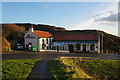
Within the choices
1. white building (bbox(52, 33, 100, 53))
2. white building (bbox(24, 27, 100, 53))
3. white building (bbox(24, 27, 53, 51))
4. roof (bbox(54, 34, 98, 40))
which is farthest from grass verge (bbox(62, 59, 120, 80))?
white building (bbox(24, 27, 53, 51))

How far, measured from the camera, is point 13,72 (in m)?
14.7

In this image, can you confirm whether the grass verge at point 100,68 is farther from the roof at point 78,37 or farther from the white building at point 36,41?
the white building at point 36,41

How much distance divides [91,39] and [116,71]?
19130 millimetres

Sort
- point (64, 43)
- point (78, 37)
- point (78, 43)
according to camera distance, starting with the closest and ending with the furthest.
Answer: point (78, 43), point (64, 43), point (78, 37)

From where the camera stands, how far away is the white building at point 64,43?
125 ft

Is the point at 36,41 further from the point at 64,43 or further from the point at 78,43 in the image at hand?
the point at 78,43

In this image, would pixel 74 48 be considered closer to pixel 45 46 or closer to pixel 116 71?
pixel 45 46

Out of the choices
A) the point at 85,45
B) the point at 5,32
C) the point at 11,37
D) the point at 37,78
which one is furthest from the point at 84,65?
the point at 5,32

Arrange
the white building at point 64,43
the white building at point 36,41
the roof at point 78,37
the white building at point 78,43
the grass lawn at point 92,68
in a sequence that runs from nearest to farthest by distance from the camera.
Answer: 1. the grass lawn at point 92,68
2. the white building at point 78,43
3. the white building at point 64,43
4. the white building at point 36,41
5. the roof at point 78,37

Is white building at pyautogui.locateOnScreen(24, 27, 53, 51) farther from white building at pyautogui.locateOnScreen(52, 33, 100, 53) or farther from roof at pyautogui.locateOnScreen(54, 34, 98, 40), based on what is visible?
roof at pyautogui.locateOnScreen(54, 34, 98, 40)

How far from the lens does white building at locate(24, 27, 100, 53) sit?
37969 millimetres

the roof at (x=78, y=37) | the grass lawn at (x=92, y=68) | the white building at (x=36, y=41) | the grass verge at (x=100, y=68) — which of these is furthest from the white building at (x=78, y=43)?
the grass lawn at (x=92, y=68)

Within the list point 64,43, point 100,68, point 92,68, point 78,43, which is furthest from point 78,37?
point 92,68

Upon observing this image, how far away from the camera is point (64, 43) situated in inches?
1564
